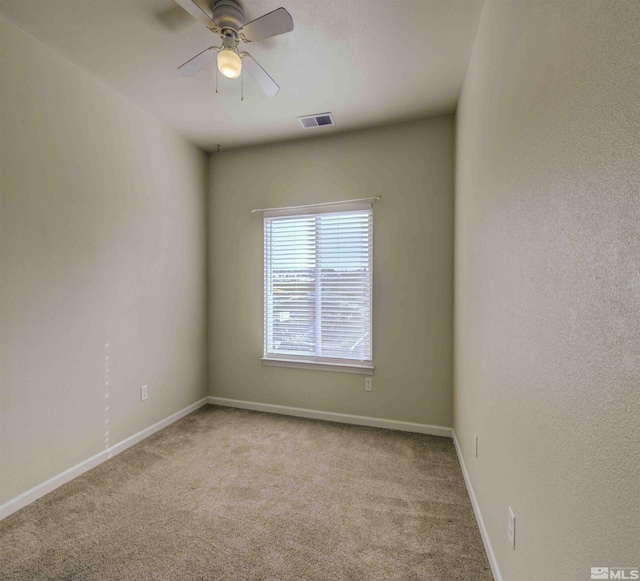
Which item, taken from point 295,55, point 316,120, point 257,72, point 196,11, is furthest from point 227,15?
point 316,120

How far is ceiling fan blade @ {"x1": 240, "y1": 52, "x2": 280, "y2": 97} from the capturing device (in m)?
1.95

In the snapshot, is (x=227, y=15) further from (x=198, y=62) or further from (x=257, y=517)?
(x=257, y=517)

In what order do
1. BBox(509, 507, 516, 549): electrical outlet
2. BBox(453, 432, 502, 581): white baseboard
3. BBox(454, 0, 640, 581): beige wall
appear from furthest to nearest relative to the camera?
BBox(453, 432, 502, 581): white baseboard → BBox(509, 507, 516, 549): electrical outlet → BBox(454, 0, 640, 581): beige wall

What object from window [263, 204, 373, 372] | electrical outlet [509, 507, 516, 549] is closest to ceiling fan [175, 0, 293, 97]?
window [263, 204, 373, 372]

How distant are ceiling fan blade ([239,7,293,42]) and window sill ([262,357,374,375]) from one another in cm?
261

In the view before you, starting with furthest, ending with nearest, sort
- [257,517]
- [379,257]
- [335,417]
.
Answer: [335,417] → [379,257] → [257,517]

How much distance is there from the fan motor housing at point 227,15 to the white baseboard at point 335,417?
10.2 ft

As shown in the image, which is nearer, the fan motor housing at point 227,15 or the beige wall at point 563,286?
the beige wall at point 563,286

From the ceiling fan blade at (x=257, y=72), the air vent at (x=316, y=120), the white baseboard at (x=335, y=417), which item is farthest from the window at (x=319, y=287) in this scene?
the ceiling fan blade at (x=257, y=72)

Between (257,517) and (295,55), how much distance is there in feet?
9.47

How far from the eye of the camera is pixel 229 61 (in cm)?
170

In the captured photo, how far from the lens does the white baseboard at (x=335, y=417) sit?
2898 millimetres

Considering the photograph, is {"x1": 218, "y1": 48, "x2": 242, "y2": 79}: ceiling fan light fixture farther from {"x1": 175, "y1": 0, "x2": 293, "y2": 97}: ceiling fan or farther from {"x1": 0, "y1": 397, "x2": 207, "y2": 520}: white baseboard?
{"x1": 0, "y1": 397, "x2": 207, "y2": 520}: white baseboard

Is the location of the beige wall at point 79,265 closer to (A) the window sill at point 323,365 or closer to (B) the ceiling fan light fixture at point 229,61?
(A) the window sill at point 323,365
